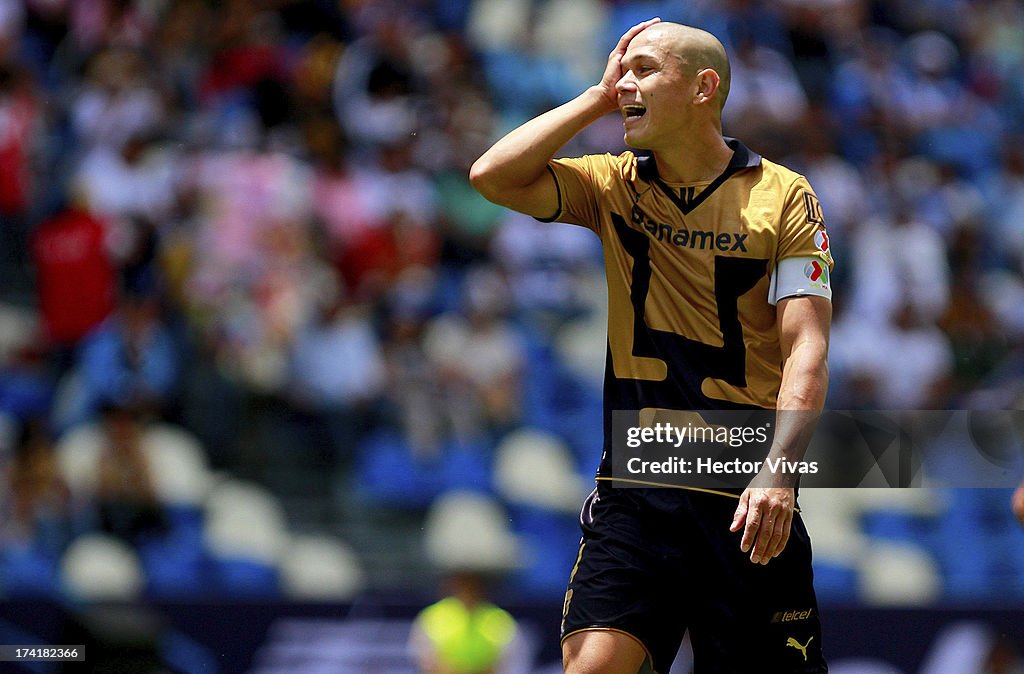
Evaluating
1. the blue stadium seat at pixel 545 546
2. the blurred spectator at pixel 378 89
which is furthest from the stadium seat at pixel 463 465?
the blurred spectator at pixel 378 89

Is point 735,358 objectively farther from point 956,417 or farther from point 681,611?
point 956,417

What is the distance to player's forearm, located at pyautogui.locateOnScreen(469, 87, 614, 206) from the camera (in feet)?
16.3

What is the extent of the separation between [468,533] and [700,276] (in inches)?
228

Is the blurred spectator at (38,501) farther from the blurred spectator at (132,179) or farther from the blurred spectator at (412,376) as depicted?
the blurred spectator at (412,376)

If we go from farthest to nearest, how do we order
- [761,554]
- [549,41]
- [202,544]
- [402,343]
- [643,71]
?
[549,41], [402,343], [202,544], [643,71], [761,554]

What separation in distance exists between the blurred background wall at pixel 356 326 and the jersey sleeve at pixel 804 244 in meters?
5.15

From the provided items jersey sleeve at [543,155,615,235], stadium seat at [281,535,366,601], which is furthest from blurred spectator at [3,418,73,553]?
jersey sleeve at [543,155,615,235]

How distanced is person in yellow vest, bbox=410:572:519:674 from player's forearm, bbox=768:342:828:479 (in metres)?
5.19

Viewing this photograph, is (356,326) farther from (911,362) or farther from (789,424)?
(789,424)

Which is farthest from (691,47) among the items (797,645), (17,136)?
(17,136)

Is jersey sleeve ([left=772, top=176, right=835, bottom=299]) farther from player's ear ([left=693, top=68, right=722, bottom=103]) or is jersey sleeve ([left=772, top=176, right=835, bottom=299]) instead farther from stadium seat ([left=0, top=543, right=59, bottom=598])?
stadium seat ([left=0, top=543, right=59, bottom=598])

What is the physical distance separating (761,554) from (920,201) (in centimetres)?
864

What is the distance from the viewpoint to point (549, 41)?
530 inches

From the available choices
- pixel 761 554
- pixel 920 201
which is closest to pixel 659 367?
pixel 761 554
